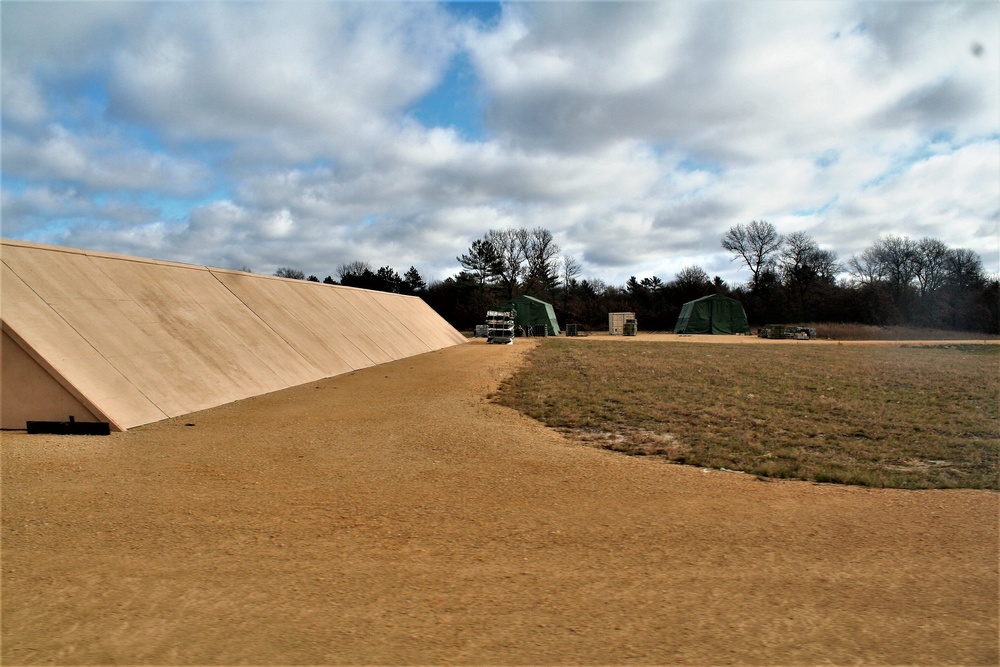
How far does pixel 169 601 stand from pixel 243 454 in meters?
3.63

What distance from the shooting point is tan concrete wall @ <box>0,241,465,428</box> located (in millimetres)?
8148

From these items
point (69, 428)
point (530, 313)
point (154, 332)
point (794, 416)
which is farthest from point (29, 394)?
point (530, 313)

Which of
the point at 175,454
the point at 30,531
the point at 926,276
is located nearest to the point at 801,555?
the point at 30,531

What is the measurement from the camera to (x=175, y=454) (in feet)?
21.8

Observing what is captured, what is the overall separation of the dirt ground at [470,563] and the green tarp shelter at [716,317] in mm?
44880

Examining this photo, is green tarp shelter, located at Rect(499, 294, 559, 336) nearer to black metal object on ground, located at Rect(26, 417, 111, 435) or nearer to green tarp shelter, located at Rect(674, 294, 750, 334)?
green tarp shelter, located at Rect(674, 294, 750, 334)

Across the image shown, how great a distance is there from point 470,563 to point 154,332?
902cm

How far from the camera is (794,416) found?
9688mm

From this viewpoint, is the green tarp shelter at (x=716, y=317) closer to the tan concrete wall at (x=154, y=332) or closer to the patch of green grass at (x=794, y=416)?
the patch of green grass at (x=794, y=416)

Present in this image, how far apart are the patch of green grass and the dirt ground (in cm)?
92

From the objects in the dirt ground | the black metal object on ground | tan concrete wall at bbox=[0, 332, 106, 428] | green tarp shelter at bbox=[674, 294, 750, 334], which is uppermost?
green tarp shelter at bbox=[674, 294, 750, 334]

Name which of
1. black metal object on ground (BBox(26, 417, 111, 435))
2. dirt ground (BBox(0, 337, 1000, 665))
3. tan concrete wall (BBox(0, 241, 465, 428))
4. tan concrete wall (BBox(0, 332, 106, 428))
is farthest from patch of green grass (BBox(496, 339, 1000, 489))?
tan concrete wall (BBox(0, 332, 106, 428))

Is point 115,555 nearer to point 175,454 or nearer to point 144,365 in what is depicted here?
point 175,454

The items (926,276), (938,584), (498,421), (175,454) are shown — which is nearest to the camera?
(938,584)
